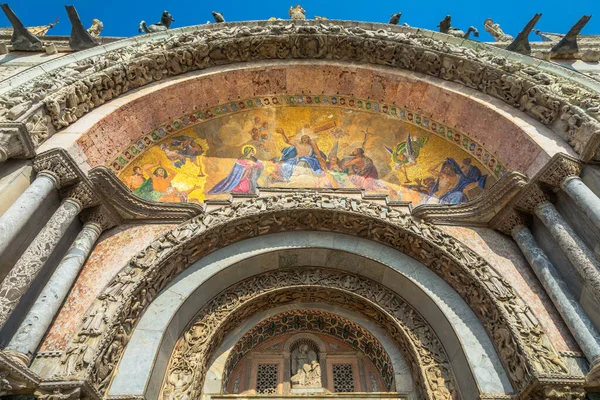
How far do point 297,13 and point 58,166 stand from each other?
26.4 ft

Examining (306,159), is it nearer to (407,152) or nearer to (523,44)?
(407,152)

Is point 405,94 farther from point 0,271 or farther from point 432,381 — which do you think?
point 0,271

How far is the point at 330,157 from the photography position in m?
8.81

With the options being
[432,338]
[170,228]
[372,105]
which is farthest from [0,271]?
[372,105]

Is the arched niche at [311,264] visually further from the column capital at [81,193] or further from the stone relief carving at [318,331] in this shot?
the column capital at [81,193]

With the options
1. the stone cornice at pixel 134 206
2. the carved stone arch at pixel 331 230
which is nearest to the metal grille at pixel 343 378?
the carved stone arch at pixel 331 230

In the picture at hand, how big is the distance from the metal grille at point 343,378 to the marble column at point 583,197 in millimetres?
4212

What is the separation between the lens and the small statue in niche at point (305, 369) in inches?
249

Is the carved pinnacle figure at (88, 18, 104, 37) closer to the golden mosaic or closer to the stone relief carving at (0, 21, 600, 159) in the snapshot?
the stone relief carving at (0, 21, 600, 159)

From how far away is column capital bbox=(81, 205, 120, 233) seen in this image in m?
6.31

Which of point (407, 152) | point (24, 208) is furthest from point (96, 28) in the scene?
point (407, 152)

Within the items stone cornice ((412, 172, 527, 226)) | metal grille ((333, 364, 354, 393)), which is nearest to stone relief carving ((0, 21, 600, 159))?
stone cornice ((412, 172, 527, 226))

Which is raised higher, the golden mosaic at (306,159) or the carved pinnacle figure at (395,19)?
the carved pinnacle figure at (395,19)

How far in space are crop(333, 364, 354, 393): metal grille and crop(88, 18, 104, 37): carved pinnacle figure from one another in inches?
439
